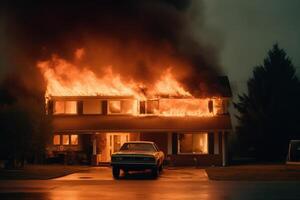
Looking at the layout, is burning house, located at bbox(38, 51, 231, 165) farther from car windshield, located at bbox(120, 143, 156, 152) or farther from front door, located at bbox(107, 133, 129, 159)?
car windshield, located at bbox(120, 143, 156, 152)

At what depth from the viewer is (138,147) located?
27.3 m

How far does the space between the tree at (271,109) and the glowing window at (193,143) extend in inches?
575

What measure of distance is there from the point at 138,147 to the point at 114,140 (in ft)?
37.6

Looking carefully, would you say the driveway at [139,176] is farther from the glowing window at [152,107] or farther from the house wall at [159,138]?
the glowing window at [152,107]

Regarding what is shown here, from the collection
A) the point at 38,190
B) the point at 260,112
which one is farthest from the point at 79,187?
the point at 260,112

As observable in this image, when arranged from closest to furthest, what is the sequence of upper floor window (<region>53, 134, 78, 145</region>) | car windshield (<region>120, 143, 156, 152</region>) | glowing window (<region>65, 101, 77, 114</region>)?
car windshield (<region>120, 143, 156, 152</region>) → glowing window (<region>65, 101, 77, 114</region>) → upper floor window (<region>53, 134, 78, 145</region>)

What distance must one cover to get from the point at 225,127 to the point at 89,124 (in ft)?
27.8

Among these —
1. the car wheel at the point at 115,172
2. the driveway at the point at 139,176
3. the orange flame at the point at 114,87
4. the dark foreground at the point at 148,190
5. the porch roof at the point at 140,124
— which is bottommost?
the dark foreground at the point at 148,190

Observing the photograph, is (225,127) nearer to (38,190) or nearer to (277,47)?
(38,190)

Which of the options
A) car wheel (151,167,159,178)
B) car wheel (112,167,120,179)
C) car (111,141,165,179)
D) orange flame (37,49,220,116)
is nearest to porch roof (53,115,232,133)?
orange flame (37,49,220,116)

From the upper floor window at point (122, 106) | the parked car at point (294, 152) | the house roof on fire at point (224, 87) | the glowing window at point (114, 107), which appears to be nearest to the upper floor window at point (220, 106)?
the house roof on fire at point (224, 87)

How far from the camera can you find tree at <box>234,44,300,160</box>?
5103 cm

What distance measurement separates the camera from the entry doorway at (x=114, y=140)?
38344mm

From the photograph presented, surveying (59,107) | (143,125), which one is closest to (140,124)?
(143,125)
